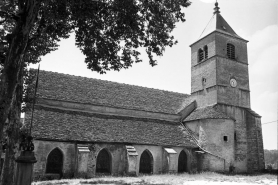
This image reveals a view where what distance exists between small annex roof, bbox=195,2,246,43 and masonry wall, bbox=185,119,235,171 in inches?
416

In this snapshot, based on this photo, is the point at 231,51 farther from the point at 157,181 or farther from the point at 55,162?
the point at 55,162

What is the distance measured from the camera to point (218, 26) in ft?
97.4

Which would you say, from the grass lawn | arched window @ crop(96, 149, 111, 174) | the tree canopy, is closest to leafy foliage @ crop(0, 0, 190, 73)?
Result: the tree canopy

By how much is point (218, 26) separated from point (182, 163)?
633 inches

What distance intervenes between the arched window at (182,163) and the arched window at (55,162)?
11138 mm

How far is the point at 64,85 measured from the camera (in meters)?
25.5

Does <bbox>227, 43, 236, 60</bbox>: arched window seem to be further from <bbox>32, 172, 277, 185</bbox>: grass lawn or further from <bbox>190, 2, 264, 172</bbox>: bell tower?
<bbox>32, 172, 277, 185</bbox>: grass lawn

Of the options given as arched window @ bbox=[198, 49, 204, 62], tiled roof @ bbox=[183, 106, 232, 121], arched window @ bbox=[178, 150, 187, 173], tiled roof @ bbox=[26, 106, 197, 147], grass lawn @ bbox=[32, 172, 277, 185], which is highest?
arched window @ bbox=[198, 49, 204, 62]

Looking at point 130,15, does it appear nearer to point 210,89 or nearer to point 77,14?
point 77,14

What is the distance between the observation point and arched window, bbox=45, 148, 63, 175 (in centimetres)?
1969

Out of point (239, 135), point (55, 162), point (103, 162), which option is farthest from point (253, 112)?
point (55, 162)

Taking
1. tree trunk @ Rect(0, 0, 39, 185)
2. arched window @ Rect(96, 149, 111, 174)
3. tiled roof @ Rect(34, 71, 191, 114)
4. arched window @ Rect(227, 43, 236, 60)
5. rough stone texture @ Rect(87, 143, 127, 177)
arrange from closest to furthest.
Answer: tree trunk @ Rect(0, 0, 39, 185)
rough stone texture @ Rect(87, 143, 127, 177)
arched window @ Rect(96, 149, 111, 174)
tiled roof @ Rect(34, 71, 191, 114)
arched window @ Rect(227, 43, 236, 60)

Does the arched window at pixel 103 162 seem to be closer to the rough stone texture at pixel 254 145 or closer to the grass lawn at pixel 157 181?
the grass lawn at pixel 157 181

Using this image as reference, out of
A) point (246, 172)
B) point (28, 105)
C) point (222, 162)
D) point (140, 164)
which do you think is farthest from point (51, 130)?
point (246, 172)
